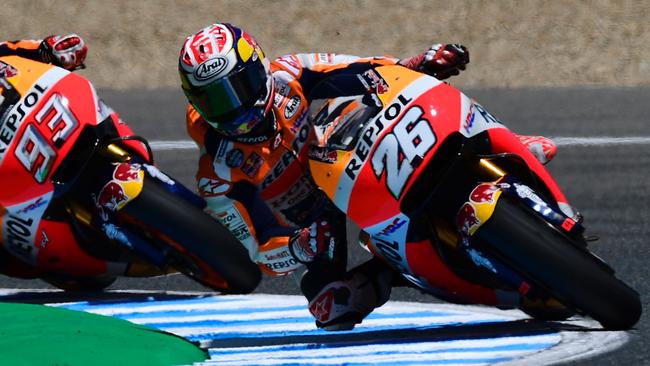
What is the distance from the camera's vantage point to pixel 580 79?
46.1 feet

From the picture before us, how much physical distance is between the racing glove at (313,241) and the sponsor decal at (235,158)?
2.18ft

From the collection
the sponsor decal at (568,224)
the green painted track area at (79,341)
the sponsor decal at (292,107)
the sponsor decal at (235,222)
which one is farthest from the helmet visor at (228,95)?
the sponsor decal at (568,224)

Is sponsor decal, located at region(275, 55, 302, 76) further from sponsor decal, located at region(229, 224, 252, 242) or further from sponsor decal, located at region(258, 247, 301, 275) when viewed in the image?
sponsor decal, located at region(258, 247, 301, 275)

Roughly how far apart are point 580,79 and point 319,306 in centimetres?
805

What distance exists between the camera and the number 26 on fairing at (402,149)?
567 centimetres

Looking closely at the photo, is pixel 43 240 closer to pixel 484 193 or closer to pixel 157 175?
pixel 157 175

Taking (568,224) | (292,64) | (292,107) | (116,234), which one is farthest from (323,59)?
(568,224)

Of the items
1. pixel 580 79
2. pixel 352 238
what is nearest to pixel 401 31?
pixel 580 79

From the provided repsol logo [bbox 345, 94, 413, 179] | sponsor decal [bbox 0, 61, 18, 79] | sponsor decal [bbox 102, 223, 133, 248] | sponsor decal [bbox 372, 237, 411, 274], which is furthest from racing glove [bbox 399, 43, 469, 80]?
sponsor decal [bbox 0, 61, 18, 79]

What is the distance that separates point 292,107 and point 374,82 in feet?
3.27

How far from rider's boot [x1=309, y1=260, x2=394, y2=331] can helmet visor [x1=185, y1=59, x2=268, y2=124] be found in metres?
0.87

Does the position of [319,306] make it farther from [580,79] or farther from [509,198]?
[580,79]

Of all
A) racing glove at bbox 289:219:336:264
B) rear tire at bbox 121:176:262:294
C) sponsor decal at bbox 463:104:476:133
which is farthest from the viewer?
rear tire at bbox 121:176:262:294

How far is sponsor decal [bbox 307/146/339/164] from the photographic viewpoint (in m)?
5.87
